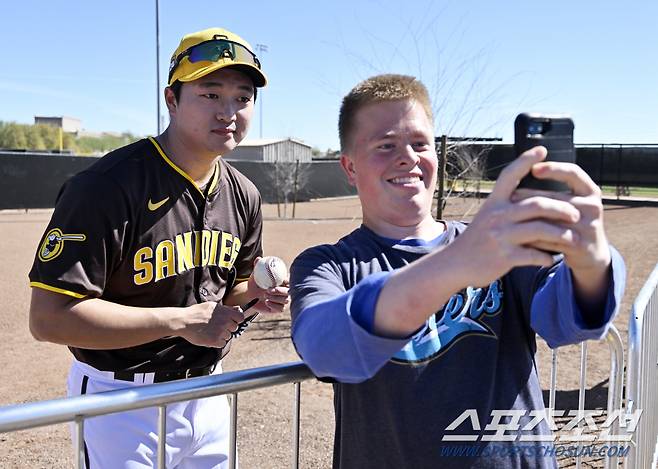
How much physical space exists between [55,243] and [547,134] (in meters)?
1.67

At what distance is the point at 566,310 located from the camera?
4.43 feet

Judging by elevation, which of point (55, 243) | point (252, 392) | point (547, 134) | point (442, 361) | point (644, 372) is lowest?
point (252, 392)

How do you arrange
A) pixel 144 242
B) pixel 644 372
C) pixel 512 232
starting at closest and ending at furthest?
pixel 512 232 → pixel 144 242 → pixel 644 372

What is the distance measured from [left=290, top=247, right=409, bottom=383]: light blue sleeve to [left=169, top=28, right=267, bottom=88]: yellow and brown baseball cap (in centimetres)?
139

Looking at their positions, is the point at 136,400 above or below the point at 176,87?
below

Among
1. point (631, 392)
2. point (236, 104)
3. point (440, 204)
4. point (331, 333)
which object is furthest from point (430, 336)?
point (440, 204)

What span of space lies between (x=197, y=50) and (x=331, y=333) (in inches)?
63.5

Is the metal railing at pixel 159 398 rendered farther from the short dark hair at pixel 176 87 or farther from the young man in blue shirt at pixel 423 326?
the short dark hair at pixel 176 87

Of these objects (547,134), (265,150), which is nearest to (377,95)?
(547,134)

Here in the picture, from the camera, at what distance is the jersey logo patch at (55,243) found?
2.07 m

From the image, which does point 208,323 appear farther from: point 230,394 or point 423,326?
point 423,326

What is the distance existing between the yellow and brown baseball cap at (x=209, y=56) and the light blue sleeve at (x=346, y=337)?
1.39 m

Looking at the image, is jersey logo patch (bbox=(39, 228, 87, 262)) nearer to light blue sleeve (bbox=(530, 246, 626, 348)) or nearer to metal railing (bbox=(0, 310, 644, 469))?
metal railing (bbox=(0, 310, 644, 469))

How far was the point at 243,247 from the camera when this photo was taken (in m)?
2.81
